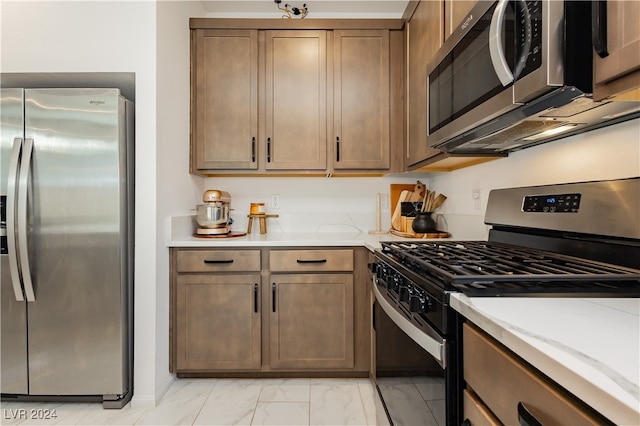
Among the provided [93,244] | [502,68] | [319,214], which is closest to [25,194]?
[93,244]

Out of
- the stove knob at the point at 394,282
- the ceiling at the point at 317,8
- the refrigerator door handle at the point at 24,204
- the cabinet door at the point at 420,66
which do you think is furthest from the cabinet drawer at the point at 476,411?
the ceiling at the point at 317,8

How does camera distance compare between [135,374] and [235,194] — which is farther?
[235,194]

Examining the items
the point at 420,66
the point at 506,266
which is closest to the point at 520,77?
the point at 506,266

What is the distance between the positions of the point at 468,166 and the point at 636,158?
111cm

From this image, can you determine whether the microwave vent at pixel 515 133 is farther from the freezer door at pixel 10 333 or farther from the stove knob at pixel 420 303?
the freezer door at pixel 10 333

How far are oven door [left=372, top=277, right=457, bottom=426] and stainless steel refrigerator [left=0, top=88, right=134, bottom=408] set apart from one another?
1.36 m

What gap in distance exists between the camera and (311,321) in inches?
83.2

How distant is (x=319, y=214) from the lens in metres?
2.71

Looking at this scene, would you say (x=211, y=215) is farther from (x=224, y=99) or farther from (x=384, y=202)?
(x=384, y=202)

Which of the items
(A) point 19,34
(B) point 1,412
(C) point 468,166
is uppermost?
(A) point 19,34

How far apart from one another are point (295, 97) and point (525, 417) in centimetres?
224

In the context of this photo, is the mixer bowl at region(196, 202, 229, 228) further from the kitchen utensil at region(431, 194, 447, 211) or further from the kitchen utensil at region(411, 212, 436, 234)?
the kitchen utensil at region(431, 194, 447, 211)

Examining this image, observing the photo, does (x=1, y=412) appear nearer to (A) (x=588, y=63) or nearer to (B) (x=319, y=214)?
(B) (x=319, y=214)

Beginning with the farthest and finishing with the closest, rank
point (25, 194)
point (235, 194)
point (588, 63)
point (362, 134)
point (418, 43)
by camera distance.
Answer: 1. point (235, 194)
2. point (362, 134)
3. point (418, 43)
4. point (25, 194)
5. point (588, 63)
